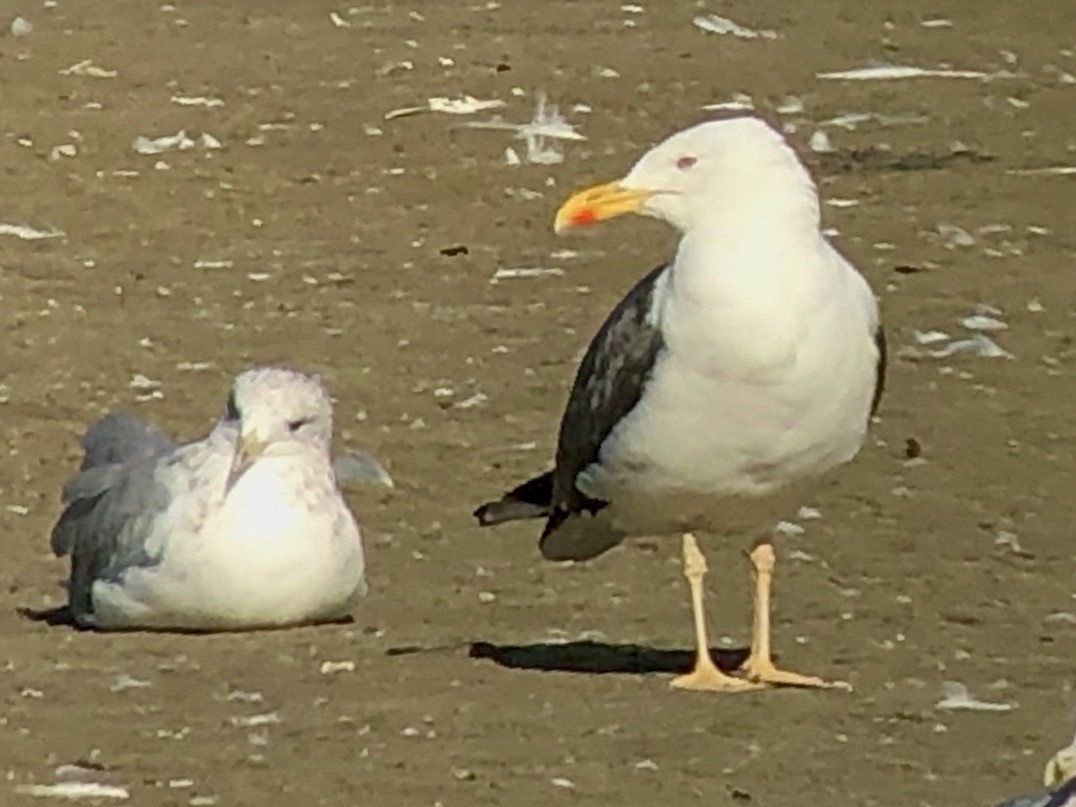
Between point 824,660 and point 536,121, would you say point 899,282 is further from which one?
point 824,660

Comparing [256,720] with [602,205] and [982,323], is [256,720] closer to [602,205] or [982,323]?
[602,205]

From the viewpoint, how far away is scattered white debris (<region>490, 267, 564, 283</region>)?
445 inches

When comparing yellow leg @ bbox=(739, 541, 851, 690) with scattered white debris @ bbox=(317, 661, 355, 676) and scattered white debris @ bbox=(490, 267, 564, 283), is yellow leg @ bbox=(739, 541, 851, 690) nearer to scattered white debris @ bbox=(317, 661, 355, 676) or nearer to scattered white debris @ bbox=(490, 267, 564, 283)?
scattered white debris @ bbox=(317, 661, 355, 676)

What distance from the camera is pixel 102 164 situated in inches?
515

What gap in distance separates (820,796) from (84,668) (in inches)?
70.8

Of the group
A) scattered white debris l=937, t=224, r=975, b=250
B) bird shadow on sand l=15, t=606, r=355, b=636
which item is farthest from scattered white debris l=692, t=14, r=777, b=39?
bird shadow on sand l=15, t=606, r=355, b=636

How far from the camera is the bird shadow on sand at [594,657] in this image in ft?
23.7

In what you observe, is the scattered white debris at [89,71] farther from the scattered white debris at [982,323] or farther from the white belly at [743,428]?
the white belly at [743,428]

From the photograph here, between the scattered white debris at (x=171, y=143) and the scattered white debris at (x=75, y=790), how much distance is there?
7.07 metres

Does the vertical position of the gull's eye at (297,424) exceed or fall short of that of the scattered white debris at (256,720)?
it exceeds it

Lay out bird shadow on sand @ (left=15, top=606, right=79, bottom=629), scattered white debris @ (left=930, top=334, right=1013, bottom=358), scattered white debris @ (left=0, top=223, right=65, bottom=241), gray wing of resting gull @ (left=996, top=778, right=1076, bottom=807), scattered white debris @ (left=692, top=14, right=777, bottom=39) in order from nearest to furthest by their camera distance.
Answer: gray wing of resting gull @ (left=996, top=778, right=1076, bottom=807) → bird shadow on sand @ (left=15, top=606, right=79, bottom=629) → scattered white debris @ (left=930, top=334, right=1013, bottom=358) → scattered white debris @ (left=0, top=223, right=65, bottom=241) → scattered white debris @ (left=692, top=14, right=777, bottom=39)

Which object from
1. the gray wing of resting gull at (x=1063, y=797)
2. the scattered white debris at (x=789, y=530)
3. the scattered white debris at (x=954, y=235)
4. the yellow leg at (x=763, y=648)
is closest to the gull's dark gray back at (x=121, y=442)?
the scattered white debris at (x=789, y=530)

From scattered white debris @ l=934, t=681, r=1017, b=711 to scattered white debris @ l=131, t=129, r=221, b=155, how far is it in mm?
6807

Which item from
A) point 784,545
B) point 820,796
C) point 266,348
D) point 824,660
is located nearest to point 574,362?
point 266,348
